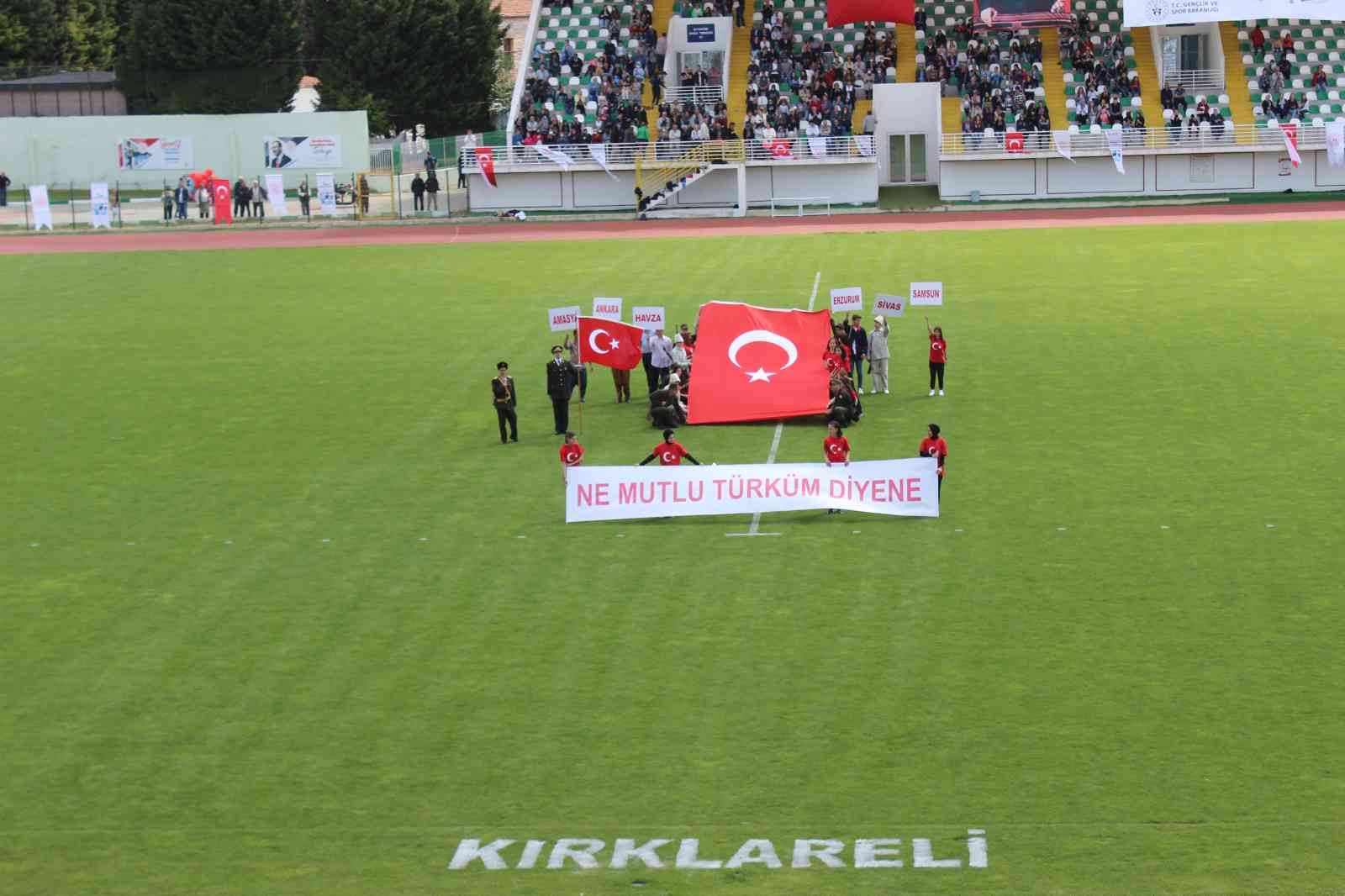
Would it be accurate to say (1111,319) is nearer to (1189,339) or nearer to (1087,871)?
(1189,339)

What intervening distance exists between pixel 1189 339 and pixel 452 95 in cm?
6105

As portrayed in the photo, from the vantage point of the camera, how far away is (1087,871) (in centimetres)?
1326

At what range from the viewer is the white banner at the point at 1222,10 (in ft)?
224

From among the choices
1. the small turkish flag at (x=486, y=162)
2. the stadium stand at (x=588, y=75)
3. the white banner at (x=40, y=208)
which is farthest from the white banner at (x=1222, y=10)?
the white banner at (x=40, y=208)

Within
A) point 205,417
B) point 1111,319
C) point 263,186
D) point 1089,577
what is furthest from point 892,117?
point 1089,577

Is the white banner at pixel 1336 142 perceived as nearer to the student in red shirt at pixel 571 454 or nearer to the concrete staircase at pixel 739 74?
the concrete staircase at pixel 739 74

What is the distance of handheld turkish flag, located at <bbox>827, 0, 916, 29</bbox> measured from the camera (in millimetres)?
73188

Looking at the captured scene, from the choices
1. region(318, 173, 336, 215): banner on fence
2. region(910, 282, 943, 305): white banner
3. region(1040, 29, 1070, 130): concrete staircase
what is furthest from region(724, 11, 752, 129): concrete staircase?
region(910, 282, 943, 305): white banner

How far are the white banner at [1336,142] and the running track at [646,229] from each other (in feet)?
10.1

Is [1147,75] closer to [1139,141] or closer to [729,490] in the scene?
[1139,141]

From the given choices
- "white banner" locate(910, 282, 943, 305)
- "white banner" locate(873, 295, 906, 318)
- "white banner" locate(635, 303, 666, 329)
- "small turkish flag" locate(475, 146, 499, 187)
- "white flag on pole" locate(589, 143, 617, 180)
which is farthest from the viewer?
"white flag on pole" locate(589, 143, 617, 180)

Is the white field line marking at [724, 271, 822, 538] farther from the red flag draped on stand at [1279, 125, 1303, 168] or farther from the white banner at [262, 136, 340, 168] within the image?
the white banner at [262, 136, 340, 168]

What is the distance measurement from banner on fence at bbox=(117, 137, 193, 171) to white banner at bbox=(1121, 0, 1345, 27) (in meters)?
41.0

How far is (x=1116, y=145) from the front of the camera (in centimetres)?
6744
